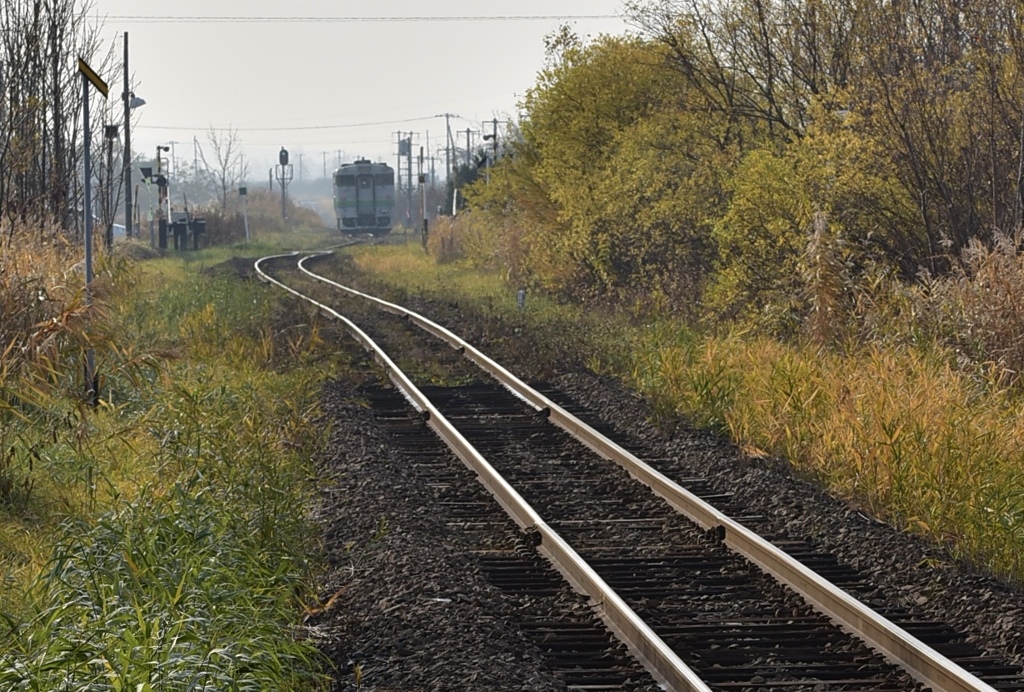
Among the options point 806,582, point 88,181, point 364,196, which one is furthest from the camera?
point 364,196

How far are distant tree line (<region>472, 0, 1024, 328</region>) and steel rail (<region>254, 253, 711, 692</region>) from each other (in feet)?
17.3

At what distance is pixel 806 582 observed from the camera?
24.2 feet

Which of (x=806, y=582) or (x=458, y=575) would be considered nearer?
(x=806, y=582)

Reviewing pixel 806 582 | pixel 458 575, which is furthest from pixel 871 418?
pixel 458 575

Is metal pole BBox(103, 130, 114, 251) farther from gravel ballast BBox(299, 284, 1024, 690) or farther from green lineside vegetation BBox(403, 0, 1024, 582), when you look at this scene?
gravel ballast BBox(299, 284, 1024, 690)

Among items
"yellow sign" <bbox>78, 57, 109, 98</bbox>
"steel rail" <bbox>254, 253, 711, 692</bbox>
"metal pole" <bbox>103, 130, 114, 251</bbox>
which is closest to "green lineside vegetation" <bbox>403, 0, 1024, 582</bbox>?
"steel rail" <bbox>254, 253, 711, 692</bbox>

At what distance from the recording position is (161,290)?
28250 mm

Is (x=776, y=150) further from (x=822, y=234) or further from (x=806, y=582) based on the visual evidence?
(x=806, y=582)

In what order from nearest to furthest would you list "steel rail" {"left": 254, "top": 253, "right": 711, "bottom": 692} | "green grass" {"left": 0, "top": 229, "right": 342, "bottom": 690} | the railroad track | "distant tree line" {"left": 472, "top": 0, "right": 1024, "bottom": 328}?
"green grass" {"left": 0, "top": 229, "right": 342, "bottom": 690} → "steel rail" {"left": 254, "top": 253, "right": 711, "bottom": 692} → the railroad track → "distant tree line" {"left": 472, "top": 0, "right": 1024, "bottom": 328}

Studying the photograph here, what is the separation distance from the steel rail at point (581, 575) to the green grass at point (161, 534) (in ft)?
4.30

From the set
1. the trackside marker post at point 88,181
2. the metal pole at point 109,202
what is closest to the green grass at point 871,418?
the trackside marker post at point 88,181

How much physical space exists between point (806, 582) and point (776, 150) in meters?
13.4

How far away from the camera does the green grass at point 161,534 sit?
550 cm

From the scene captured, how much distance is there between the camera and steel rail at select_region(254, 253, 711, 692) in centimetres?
606
